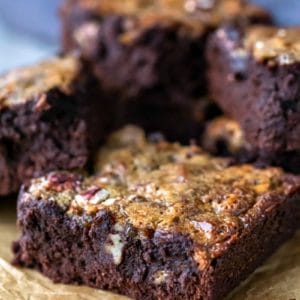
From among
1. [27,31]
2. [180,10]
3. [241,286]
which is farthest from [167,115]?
[27,31]

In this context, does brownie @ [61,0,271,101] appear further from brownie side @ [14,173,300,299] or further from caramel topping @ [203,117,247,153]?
brownie side @ [14,173,300,299]

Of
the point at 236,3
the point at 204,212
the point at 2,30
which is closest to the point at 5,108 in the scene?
the point at 204,212

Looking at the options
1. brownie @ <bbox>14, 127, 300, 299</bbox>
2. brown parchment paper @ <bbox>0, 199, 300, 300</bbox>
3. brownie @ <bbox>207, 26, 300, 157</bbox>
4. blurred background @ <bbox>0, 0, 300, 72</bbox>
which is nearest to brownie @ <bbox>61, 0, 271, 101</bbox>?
brownie @ <bbox>207, 26, 300, 157</bbox>

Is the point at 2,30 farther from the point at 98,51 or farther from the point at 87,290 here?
the point at 87,290

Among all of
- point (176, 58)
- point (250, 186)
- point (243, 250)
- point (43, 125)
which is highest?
point (176, 58)

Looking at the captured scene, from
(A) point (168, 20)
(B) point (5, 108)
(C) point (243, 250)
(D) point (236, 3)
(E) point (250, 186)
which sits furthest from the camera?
(D) point (236, 3)

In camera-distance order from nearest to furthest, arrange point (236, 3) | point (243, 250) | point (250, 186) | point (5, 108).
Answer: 1. point (243, 250)
2. point (250, 186)
3. point (5, 108)
4. point (236, 3)

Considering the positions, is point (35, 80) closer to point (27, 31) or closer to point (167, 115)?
point (167, 115)
